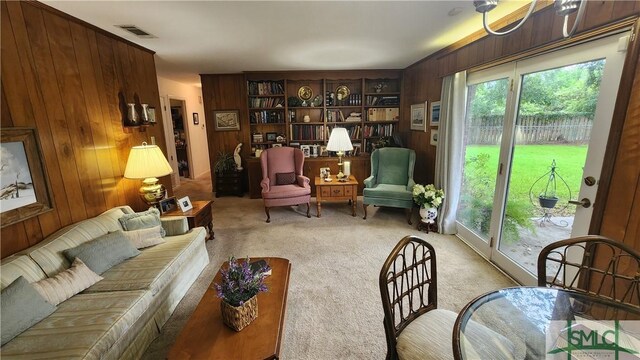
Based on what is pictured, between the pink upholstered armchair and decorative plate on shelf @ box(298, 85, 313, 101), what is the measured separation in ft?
4.08

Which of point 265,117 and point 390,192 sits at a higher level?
point 265,117

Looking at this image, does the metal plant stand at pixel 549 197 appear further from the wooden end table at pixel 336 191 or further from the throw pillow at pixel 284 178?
the throw pillow at pixel 284 178

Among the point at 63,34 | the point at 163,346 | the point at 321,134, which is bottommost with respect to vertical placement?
the point at 163,346

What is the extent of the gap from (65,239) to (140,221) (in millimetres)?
534

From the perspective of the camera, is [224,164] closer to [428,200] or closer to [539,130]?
[428,200]

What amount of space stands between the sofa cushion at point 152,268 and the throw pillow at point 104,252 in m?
0.05

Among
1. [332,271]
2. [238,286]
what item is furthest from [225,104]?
[238,286]

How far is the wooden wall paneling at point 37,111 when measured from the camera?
1805mm

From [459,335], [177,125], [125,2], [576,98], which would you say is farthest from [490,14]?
[177,125]

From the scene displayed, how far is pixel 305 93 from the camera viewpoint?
5.07 m

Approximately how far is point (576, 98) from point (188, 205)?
3.64 m

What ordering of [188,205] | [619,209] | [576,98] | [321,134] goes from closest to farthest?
[619,209] → [576,98] → [188,205] → [321,134]

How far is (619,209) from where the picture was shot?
60.2 inches

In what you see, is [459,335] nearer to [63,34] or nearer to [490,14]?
[490,14]
